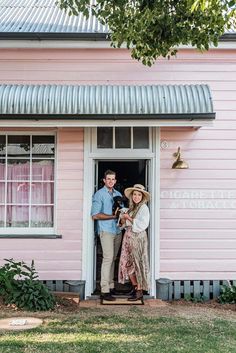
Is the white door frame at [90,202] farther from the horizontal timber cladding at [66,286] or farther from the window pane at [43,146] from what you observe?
the window pane at [43,146]

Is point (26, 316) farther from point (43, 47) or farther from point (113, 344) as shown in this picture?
point (43, 47)

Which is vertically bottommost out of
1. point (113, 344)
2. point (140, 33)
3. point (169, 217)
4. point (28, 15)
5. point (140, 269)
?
point (113, 344)

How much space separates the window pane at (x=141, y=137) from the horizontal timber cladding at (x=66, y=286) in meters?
2.55

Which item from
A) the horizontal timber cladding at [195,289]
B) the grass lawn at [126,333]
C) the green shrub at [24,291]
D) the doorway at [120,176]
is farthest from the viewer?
the doorway at [120,176]

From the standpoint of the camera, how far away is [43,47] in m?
8.52

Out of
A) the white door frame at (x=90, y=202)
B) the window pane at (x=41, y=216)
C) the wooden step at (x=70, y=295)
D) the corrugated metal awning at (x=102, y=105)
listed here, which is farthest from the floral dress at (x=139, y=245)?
the corrugated metal awning at (x=102, y=105)

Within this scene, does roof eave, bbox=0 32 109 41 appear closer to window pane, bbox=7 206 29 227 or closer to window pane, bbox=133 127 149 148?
window pane, bbox=133 127 149 148

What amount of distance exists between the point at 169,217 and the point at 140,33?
384 cm

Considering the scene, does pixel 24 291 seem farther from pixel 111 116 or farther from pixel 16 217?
pixel 111 116

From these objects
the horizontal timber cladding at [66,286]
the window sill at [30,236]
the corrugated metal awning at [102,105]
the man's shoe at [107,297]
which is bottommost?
the man's shoe at [107,297]

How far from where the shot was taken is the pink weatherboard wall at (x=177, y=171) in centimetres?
851

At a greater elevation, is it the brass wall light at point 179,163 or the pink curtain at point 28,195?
the brass wall light at point 179,163

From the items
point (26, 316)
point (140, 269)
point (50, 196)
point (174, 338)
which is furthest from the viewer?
point (50, 196)

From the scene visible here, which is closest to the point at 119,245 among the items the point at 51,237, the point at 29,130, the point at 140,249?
the point at 140,249
